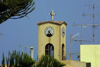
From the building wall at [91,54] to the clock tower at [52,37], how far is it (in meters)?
2.55

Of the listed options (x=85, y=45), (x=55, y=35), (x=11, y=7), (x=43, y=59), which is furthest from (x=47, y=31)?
(x=11, y=7)

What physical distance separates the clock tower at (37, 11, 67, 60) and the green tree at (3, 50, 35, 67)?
11.3 m

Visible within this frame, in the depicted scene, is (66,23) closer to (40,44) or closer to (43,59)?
(40,44)

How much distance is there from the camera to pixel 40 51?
48.2 m

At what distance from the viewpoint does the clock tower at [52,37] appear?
1853 inches

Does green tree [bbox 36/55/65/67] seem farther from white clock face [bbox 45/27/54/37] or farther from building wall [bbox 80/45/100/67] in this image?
building wall [bbox 80/45/100/67]

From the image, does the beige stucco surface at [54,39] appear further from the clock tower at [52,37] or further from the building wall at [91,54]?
the building wall at [91,54]

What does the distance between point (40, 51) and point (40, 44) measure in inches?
29.7

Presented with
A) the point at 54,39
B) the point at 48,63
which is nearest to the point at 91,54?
the point at 54,39

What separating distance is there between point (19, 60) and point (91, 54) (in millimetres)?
14716

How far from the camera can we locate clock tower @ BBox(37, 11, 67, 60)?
1853 inches

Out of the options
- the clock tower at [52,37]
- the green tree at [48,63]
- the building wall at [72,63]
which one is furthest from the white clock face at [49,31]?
the green tree at [48,63]

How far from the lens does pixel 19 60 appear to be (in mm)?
35969


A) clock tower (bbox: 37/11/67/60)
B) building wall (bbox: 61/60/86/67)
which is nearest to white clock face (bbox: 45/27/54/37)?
clock tower (bbox: 37/11/67/60)
